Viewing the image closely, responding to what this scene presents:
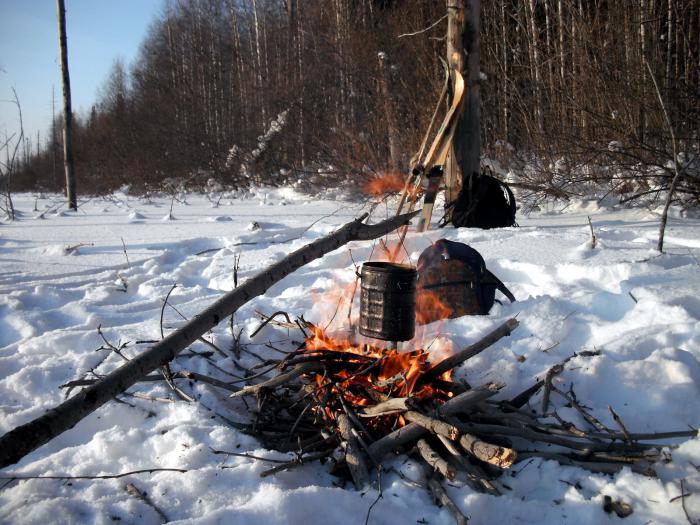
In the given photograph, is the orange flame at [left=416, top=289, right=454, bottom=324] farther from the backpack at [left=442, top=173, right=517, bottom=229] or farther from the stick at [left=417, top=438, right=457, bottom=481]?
the backpack at [left=442, top=173, right=517, bottom=229]

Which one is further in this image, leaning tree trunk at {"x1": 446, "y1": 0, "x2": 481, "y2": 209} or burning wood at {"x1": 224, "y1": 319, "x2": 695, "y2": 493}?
leaning tree trunk at {"x1": 446, "y1": 0, "x2": 481, "y2": 209}

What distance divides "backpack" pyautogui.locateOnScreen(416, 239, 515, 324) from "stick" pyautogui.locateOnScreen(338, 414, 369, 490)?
142 centimetres

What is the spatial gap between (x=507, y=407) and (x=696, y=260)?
2664 mm

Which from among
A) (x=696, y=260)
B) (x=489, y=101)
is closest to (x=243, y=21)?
(x=489, y=101)

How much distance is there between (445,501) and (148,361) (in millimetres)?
1211

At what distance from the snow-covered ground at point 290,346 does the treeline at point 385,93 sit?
79.6 inches

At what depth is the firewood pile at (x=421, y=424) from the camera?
1919mm

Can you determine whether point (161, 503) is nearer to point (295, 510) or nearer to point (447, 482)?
point (295, 510)

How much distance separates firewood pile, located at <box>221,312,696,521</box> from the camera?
6.30ft

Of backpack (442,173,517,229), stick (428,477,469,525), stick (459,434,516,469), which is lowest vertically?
stick (428,477,469,525)

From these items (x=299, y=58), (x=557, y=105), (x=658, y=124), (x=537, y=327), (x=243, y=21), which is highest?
(x=243, y=21)

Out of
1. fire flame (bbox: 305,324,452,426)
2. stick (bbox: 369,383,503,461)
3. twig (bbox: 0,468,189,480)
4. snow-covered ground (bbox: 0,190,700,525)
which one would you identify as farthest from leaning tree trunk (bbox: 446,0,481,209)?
twig (bbox: 0,468,189,480)

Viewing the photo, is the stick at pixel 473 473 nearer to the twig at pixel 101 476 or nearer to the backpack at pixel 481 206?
the twig at pixel 101 476

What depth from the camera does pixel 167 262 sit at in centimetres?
560
